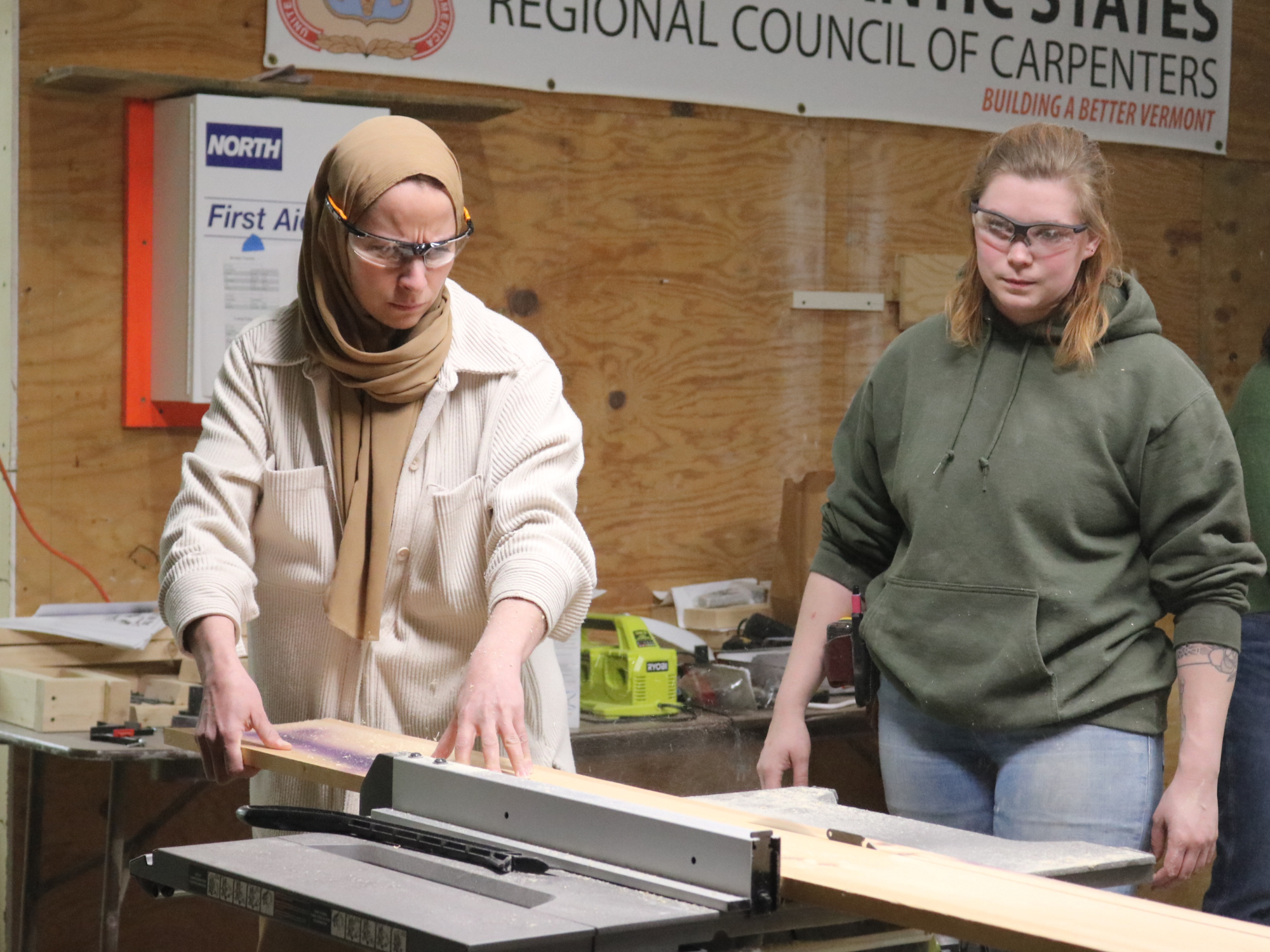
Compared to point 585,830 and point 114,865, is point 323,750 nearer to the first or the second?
point 585,830

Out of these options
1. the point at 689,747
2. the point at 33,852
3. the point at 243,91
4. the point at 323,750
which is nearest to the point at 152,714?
the point at 33,852

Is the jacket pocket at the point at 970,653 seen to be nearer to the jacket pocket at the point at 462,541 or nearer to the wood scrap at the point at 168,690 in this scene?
the jacket pocket at the point at 462,541

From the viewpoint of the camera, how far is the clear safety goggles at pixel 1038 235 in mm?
2260

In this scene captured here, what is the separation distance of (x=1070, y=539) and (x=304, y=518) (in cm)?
104

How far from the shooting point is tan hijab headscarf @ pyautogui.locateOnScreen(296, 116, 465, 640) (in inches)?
78.1

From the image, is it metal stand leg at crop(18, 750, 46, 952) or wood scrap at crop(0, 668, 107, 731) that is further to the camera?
metal stand leg at crop(18, 750, 46, 952)

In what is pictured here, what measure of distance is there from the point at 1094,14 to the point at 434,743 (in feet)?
11.8

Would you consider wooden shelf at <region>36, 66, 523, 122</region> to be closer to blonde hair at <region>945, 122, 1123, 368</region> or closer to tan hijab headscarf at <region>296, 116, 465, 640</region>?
tan hijab headscarf at <region>296, 116, 465, 640</region>

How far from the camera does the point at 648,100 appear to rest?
13.8 ft

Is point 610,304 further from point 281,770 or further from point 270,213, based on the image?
point 281,770

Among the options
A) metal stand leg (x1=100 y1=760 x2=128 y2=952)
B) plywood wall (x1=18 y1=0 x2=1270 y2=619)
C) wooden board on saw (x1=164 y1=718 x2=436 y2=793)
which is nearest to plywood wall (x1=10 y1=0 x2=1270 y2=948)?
plywood wall (x1=18 y1=0 x2=1270 y2=619)

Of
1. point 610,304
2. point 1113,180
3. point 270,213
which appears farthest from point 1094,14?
point 270,213

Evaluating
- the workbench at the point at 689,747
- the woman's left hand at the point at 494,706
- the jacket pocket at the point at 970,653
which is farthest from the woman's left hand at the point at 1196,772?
the workbench at the point at 689,747

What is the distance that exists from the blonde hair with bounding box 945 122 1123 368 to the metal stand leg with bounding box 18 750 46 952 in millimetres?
2136
